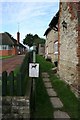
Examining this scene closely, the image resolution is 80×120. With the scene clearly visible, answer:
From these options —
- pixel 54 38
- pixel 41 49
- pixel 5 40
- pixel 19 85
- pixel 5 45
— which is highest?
pixel 5 40

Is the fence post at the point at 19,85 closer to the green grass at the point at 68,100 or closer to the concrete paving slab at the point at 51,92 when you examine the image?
the green grass at the point at 68,100

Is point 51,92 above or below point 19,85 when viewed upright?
below

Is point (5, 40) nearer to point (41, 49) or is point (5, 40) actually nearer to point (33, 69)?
point (41, 49)

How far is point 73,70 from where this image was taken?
11023mm

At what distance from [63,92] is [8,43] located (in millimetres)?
60378

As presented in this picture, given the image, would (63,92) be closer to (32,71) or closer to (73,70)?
(73,70)

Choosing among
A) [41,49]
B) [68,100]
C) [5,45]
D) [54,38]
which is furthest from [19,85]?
[5,45]

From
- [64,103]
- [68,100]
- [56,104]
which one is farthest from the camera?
[68,100]

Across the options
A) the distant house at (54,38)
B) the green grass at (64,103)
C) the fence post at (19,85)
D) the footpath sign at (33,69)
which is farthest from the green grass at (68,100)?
the distant house at (54,38)

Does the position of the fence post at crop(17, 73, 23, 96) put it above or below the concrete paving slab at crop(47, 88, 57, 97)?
above

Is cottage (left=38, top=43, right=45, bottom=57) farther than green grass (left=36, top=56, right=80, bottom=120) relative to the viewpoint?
Yes

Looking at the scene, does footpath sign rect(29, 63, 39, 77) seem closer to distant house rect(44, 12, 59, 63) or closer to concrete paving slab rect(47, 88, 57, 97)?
concrete paving slab rect(47, 88, 57, 97)

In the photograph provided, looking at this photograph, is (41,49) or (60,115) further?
(41,49)

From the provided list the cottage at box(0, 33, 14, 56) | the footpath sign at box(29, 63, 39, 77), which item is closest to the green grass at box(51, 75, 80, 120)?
the footpath sign at box(29, 63, 39, 77)
